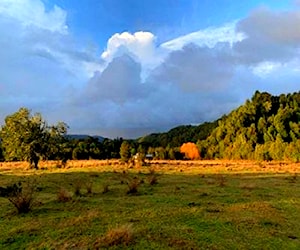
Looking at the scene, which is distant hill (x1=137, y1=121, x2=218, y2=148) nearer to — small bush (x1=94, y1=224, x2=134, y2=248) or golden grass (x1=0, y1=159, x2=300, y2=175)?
golden grass (x1=0, y1=159, x2=300, y2=175)

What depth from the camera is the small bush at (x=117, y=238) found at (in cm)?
900

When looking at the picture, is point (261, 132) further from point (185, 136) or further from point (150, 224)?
point (150, 224)

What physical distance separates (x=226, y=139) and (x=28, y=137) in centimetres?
5349

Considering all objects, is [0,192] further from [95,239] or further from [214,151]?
[214,151]

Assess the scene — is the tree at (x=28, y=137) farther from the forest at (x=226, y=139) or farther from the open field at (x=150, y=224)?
the open field at (x=150, y=224)

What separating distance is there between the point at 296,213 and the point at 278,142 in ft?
205

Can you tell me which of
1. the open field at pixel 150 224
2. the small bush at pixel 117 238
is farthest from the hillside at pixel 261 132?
the small bush at pixel 117 238

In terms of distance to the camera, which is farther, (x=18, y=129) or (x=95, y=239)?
(x=18, y=129)

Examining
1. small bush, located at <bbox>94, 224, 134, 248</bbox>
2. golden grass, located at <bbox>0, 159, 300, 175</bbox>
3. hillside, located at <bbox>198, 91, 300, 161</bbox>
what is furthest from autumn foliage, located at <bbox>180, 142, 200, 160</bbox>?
small bush, located at <bbox>94, 224, 134, 248</bbox>

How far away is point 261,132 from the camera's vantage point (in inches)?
3238

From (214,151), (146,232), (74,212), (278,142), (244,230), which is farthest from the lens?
(214,151)

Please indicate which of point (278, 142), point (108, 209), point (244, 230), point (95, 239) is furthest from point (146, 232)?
point (278, 142)

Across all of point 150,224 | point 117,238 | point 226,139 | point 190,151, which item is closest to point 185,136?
point 190,151

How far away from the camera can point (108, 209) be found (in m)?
14.2
